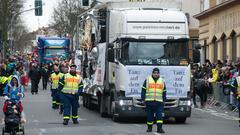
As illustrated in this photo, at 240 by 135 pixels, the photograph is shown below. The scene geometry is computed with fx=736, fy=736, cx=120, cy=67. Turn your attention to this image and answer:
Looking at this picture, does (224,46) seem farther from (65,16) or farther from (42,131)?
(65,16)

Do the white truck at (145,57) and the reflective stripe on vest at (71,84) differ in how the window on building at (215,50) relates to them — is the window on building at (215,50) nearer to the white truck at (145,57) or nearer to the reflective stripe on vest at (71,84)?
the white truck at (145,57)

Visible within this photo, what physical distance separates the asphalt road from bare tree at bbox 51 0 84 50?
68770mm

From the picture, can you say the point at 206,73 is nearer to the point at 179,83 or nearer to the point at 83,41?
the point at 83,41

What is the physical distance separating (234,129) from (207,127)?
0.81 meters

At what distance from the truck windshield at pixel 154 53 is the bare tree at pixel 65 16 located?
7230 cm

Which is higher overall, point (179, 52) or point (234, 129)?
point (179, 52)

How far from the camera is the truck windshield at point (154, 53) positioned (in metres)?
21.7

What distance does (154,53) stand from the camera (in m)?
21.8

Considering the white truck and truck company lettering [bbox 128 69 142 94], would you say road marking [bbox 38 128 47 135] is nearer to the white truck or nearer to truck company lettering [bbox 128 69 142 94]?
the white truck

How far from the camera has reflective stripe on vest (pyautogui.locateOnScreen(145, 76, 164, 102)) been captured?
19.3 meters

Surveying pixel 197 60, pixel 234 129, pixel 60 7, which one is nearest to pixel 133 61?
pixel 197 60

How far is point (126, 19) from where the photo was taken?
21812 mm

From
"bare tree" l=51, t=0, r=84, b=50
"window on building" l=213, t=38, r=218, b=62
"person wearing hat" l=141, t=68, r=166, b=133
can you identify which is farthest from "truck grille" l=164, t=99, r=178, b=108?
"bare tree" l=51, t=0, r=84, b=50

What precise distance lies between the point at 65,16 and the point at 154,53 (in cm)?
8083
